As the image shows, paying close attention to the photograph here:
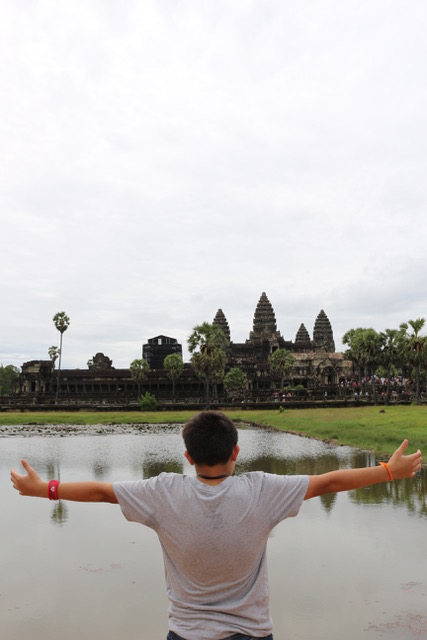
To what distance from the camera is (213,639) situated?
3.38m

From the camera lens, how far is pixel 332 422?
43.9 m

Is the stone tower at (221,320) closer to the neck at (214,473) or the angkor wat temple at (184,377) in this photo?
the angkor wat temple at (184,377)

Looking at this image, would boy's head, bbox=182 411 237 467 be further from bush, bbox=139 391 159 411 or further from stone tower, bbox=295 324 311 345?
stone tower, bbox=295 324 311 345

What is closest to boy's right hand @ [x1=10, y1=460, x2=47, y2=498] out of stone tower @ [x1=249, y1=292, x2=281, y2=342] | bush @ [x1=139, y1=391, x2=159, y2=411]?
bush @ [x1=139, y1=391, x2=159, y2=411]

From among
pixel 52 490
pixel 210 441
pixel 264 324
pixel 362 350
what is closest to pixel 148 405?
pixel 362 350

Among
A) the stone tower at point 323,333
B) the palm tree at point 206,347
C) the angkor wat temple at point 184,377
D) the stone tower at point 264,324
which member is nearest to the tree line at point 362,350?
the palm tree at point 206,347

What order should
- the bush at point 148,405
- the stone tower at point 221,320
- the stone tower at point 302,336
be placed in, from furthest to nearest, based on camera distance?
the stone tower at point 302,336, the stone tower at point 221,320, the bush at point 148,405

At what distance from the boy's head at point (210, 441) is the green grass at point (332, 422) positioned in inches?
918

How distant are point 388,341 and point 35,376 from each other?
61.3m

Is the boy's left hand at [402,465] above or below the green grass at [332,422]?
above

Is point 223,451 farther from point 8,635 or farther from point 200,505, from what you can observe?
point 8,635

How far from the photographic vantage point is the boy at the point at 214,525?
3.45 metres

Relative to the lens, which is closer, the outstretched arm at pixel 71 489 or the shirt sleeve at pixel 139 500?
the shirt sleeve at pixel 139 500

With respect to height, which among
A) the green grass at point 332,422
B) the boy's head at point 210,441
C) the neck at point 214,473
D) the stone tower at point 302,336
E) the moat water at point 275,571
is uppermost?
the stone tower at point 302,336
